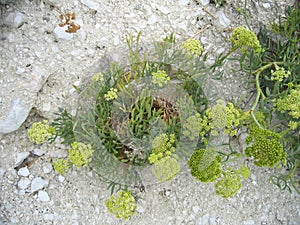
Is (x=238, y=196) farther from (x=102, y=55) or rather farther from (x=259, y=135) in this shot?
(x=102, y=55)

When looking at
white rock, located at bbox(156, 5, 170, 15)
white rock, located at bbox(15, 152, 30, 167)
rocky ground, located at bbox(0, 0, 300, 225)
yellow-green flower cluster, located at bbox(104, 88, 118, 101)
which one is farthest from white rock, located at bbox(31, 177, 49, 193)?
white rock, located at bbox(156, 5, 170, 15)

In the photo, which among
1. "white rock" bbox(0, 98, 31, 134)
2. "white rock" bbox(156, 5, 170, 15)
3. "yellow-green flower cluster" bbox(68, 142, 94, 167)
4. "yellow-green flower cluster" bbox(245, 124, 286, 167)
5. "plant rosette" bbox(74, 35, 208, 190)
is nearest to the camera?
"yellow-green flower cluster" bbox(245, 124, 286, 167)

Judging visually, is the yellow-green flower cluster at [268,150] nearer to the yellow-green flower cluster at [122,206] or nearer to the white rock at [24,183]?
the yellow-green flower cluster at [122,206]

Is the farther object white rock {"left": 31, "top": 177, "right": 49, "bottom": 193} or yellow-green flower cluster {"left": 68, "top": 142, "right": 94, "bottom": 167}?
white rock {"left": 31, "top": 177, "right": 49, "bottom": 193}

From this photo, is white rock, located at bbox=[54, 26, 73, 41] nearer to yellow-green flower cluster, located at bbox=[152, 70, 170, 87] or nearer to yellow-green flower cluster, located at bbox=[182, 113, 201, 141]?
yellow-green flower cluster, located at bbox=[152, 70, 170, 87]

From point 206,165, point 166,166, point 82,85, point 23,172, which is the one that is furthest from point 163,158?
point 23,172

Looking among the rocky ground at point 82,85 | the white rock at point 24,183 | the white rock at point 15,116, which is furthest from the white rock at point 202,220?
the white rock at point 15,116
